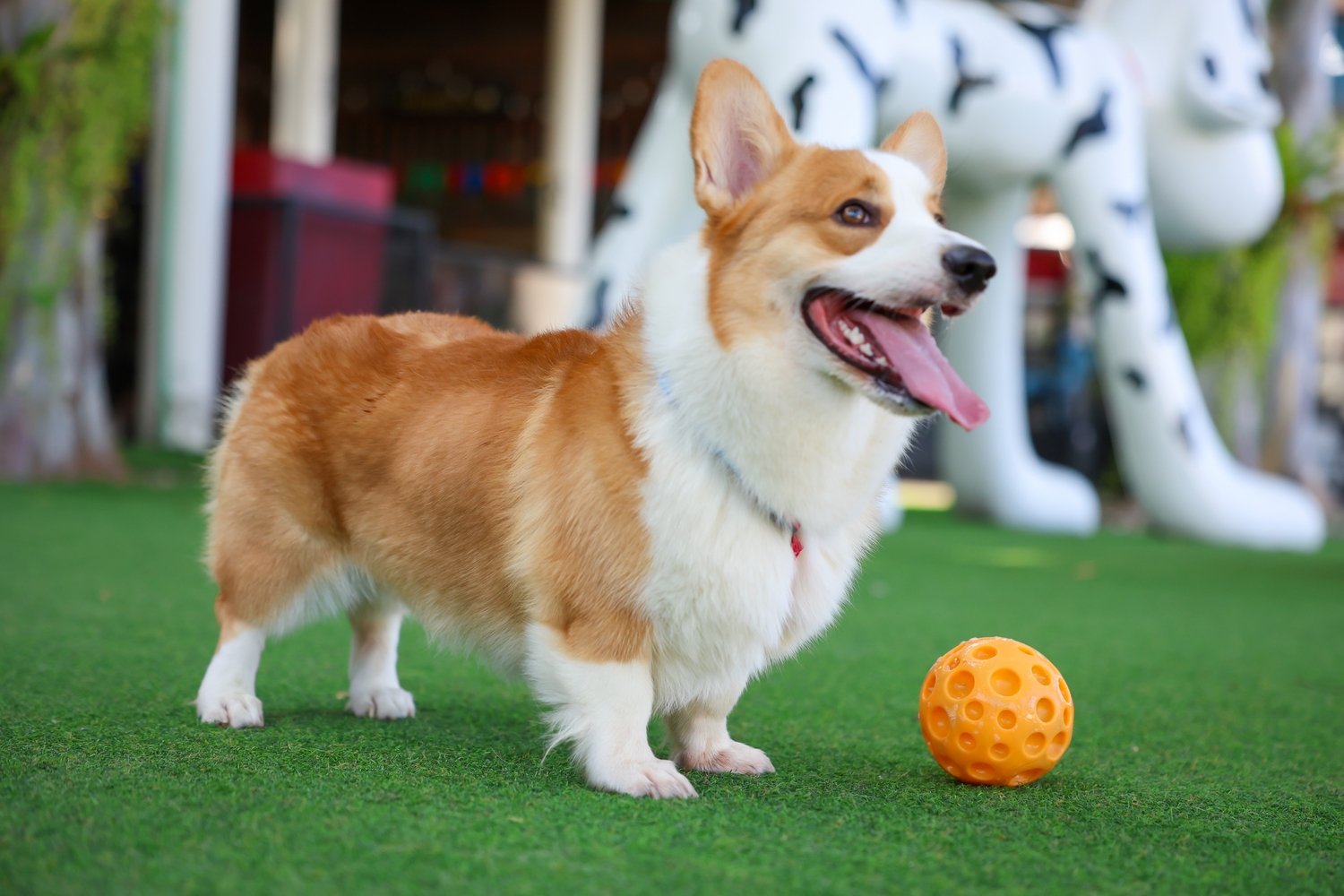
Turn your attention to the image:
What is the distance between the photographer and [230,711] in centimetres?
222

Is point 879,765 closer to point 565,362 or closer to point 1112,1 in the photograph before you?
point 565,362

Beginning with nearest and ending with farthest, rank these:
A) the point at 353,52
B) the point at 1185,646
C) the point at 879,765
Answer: the point at 879,765 < the point at 1185,646 < the point at 353,52

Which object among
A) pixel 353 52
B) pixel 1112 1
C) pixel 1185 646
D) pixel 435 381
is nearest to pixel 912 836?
pixel 435 381

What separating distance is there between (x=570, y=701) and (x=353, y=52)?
19.0 metres

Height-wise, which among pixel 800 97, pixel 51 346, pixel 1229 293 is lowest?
pixel 51 346

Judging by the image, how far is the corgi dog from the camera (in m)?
1.89

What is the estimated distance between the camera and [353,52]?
19125 mm

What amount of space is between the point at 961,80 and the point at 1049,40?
2.12 feet

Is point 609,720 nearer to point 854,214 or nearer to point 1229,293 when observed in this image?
point 854,214

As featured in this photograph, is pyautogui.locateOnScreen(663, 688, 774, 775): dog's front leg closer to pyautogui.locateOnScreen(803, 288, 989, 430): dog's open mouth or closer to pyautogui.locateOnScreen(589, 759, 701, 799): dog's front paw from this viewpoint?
pyautogui.locateOnScreen(589, 759, 701, 799): dog's front paw

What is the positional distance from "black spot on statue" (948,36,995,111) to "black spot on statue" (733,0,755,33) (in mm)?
1180

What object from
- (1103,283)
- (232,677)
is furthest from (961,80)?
(232,677)

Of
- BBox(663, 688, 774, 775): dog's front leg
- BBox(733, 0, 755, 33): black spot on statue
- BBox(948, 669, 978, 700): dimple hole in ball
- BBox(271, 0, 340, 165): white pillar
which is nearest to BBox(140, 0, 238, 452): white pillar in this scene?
BBox(271, 0, 340, 165): white pillar

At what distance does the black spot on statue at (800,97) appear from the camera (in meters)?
5.12
